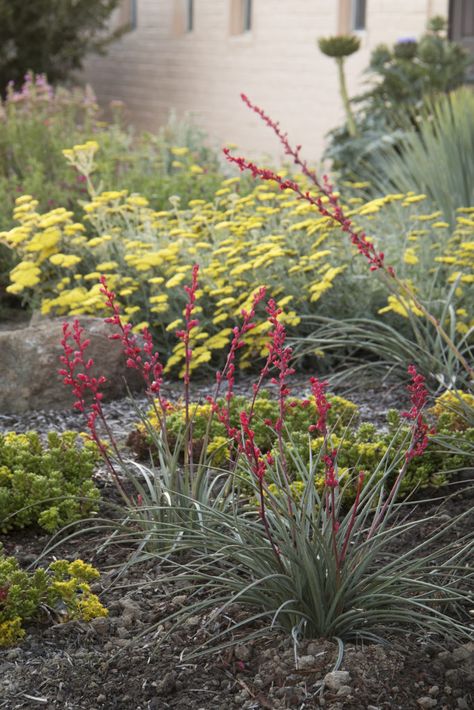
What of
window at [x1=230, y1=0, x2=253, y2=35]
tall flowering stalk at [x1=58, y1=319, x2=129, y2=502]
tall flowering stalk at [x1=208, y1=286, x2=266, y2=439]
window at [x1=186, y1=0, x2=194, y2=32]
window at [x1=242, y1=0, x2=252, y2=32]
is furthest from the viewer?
window at [x1=186, y1=0, x2=194, y2=32]

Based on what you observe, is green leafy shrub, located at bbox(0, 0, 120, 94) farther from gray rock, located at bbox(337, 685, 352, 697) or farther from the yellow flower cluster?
gray rock, located at bbox(337, 685, 352, 697)

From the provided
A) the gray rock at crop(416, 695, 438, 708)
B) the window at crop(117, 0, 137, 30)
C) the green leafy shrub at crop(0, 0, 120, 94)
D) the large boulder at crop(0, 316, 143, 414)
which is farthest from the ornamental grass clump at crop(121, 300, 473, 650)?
the window at crop(117, 0, 137, 30)

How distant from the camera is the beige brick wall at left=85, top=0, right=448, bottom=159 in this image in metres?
13.0

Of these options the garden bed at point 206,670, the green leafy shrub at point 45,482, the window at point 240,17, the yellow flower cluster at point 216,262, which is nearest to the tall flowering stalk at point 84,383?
the green leafy shrub at point 45,482

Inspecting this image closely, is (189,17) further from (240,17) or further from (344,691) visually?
(344,691)

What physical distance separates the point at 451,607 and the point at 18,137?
680cm

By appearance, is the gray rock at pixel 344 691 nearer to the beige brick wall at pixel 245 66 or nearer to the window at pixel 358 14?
the beige brick wall at pixel 245 66

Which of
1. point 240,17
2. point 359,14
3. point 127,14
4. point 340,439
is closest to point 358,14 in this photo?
point 359,14

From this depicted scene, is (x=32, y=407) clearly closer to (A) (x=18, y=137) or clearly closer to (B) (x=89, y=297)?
(B) (x=89, y=297)

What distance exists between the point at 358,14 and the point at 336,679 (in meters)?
11.9

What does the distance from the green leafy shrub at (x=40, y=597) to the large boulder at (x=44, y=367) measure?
2108 mm

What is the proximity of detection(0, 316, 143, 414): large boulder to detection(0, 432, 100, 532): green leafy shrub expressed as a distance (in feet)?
3.64

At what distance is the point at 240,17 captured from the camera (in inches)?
619

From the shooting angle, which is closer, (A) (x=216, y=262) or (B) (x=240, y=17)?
(A) (x=216, y=262)
